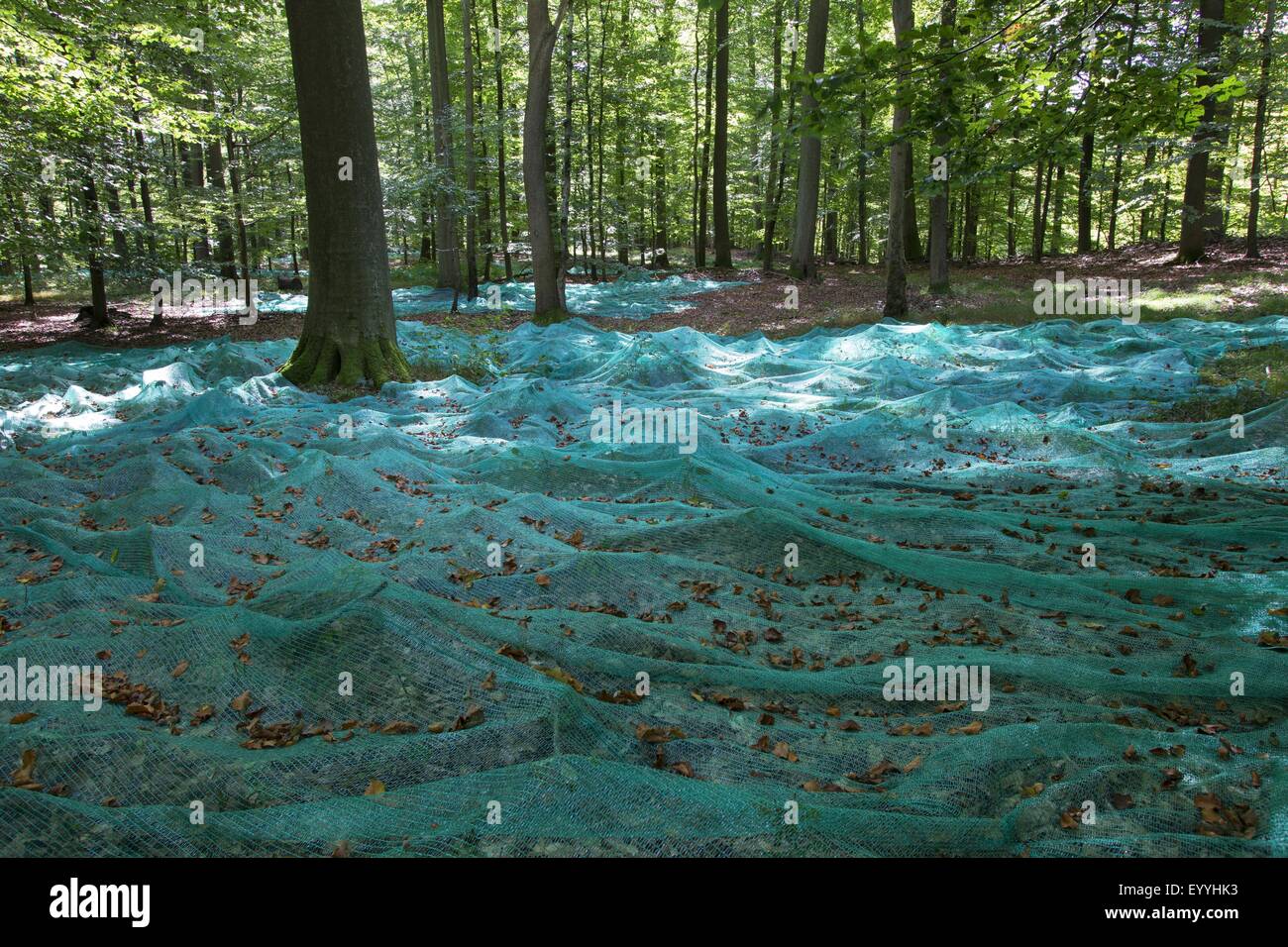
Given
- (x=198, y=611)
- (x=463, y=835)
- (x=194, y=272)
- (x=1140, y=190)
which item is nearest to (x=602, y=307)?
(x=194, y=272)

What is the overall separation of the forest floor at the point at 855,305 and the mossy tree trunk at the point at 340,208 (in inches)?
197

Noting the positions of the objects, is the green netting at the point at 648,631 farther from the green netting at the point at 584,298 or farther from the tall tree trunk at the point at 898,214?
the green netting at the point at 584,298

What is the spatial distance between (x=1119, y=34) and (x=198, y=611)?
6345mm

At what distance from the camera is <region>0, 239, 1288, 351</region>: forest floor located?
46.2 feet

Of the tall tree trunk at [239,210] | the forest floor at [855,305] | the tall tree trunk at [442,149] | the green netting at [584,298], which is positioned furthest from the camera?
the green netting at [584,298]

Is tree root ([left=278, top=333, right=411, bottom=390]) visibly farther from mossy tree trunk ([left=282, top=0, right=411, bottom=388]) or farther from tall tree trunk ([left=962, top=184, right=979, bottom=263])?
tall tree trunk ([left=962, top=184, right=979, bottom=263])

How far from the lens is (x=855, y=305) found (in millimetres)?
16516

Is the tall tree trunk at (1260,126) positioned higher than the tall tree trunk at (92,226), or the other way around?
the tall tree trunk at (1260,126)

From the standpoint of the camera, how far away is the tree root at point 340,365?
9266 mm

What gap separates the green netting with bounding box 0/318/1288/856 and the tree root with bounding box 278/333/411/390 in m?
1.63

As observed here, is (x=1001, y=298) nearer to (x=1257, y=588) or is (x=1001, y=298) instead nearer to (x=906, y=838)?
(x=1257, y=588)

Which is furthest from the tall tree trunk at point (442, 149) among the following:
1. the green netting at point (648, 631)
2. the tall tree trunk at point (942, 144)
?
the green netting at point (648, 631)

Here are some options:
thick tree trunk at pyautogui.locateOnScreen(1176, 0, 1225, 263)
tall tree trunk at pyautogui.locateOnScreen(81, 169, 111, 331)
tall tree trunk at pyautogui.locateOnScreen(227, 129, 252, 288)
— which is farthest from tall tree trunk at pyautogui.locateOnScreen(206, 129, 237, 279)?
thick tree trunk at pyautogui.locateOnScreen(1176, 0, 1225, 263)

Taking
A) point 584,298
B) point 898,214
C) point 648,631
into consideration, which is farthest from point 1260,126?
point 648,631
